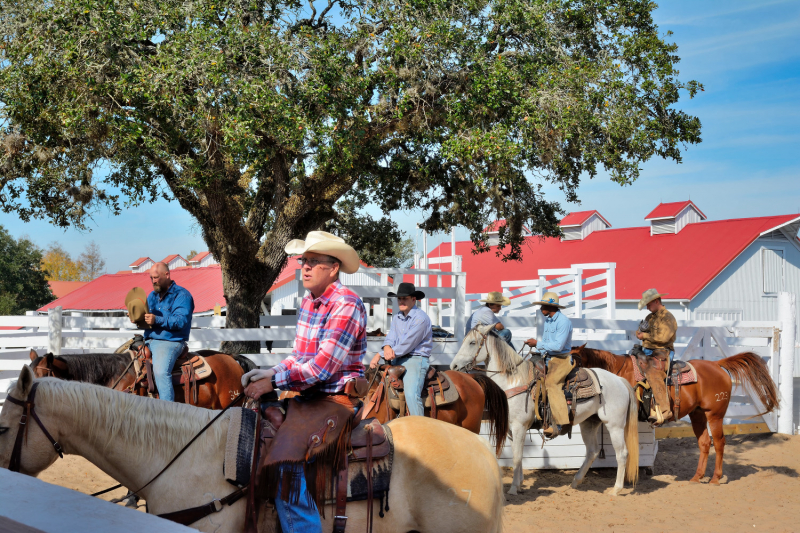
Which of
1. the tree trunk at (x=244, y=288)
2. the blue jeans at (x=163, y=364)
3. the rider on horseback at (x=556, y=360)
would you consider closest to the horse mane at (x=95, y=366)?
the blue jeans at (x=163, y=364)

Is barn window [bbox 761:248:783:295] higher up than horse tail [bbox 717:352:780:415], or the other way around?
barn window [bbox 761:248:783:295]

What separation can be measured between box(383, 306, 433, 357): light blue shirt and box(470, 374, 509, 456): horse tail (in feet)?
2.83

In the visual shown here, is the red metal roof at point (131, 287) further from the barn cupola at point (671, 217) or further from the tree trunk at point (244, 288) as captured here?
the barn cupola at point (671, 217)

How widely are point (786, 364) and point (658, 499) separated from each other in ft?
18.7

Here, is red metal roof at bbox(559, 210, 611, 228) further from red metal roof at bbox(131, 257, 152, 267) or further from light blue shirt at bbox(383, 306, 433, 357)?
red metal roof at bbox(131, 257, 152, 267)

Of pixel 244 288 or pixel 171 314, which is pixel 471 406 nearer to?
pixel 171 314

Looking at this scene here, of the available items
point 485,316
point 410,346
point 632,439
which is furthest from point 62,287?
point 632,439

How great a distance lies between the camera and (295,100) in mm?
9625

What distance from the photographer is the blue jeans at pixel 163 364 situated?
6.11m

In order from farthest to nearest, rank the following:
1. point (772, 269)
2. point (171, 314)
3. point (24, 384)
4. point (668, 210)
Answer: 1. point (668, 210)
2. point (772, 269)
3. point (171, 314)
4. point (24, 384)

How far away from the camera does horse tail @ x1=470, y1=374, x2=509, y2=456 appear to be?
22.0ft

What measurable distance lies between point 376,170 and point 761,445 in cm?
893

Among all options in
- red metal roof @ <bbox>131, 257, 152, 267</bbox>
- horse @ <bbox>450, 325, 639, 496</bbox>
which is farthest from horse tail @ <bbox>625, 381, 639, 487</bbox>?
red metal roof @ <bbox>131, 257, 152, 267</bbox>

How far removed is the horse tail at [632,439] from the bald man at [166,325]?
5.48 m
